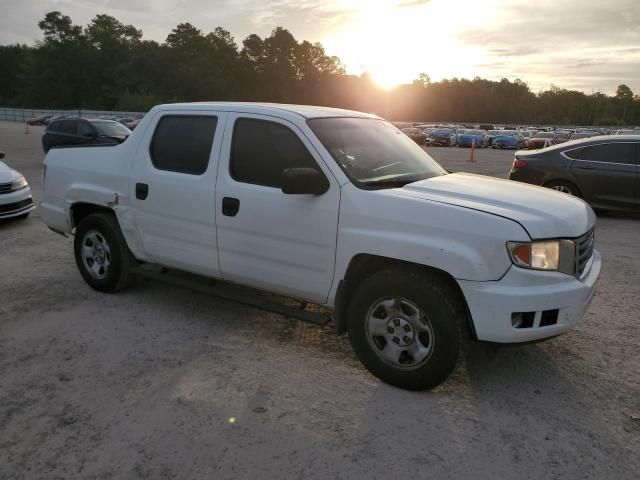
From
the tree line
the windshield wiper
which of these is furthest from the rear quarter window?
the tree line

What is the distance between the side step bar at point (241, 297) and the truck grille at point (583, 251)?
1.62 metres

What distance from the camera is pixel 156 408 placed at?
3.25 metres

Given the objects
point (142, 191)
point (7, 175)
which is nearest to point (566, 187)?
point (142, 191)

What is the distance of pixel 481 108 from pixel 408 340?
6223 inches

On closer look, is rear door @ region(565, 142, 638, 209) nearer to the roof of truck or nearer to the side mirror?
the roof of truck

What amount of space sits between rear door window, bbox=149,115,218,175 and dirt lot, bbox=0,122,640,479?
1.30m

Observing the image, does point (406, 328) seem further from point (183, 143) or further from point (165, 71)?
point (165, 71)

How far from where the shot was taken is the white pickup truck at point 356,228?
3164mm

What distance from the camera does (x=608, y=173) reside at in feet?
31.0

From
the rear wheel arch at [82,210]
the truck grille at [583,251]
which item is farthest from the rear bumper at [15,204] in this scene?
the truck grille at [583,251]

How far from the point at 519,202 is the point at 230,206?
199cm

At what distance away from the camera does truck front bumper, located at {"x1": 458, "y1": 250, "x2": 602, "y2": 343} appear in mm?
3102

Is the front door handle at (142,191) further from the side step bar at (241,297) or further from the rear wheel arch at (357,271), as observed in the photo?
the rear wheel arch at (357,271)

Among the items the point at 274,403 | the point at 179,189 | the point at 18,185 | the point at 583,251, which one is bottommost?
the point at 274,403
